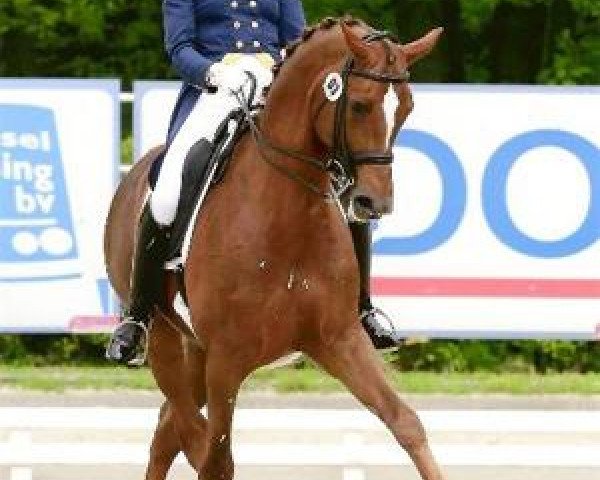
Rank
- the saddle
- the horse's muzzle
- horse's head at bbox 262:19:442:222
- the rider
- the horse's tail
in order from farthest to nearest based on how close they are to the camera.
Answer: the horse's tail
the rider
the saddle
horse's head at bbox 262:19:442:222
the horse's muzzle

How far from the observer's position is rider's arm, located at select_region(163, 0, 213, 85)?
27.3 ft

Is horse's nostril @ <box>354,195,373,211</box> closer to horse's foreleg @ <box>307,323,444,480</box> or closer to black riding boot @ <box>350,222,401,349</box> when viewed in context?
horse's foreleg @ <box>307,323,444,480</box>


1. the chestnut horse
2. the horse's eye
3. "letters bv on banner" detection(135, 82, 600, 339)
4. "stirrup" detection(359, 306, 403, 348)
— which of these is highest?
the horse's eye

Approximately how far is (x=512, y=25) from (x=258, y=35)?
42.2 feet

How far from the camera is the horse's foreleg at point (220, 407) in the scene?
25.3 feet

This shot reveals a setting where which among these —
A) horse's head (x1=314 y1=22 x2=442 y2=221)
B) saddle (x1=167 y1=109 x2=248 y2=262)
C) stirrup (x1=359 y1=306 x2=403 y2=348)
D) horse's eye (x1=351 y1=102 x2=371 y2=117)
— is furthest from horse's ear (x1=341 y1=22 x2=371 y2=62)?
stirrup (x1=359 y1=306 x2=403 y2=348)

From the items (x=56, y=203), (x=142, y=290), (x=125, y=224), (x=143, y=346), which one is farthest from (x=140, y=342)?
(x=56, y=203)

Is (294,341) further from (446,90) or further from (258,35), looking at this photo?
(446,90)

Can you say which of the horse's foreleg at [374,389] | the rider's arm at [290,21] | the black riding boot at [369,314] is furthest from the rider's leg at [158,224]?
the horse's foreleg at [374,389]

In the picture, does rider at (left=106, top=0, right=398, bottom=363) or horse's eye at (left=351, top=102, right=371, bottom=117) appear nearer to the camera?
horse's eye at (left=351, top=102, right=371, bottom=117)

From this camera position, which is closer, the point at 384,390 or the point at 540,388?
the point at 384,390

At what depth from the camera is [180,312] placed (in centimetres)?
831

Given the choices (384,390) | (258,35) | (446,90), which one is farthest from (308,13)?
(384,390)

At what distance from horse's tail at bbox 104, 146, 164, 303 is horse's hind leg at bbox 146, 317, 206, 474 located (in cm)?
30
